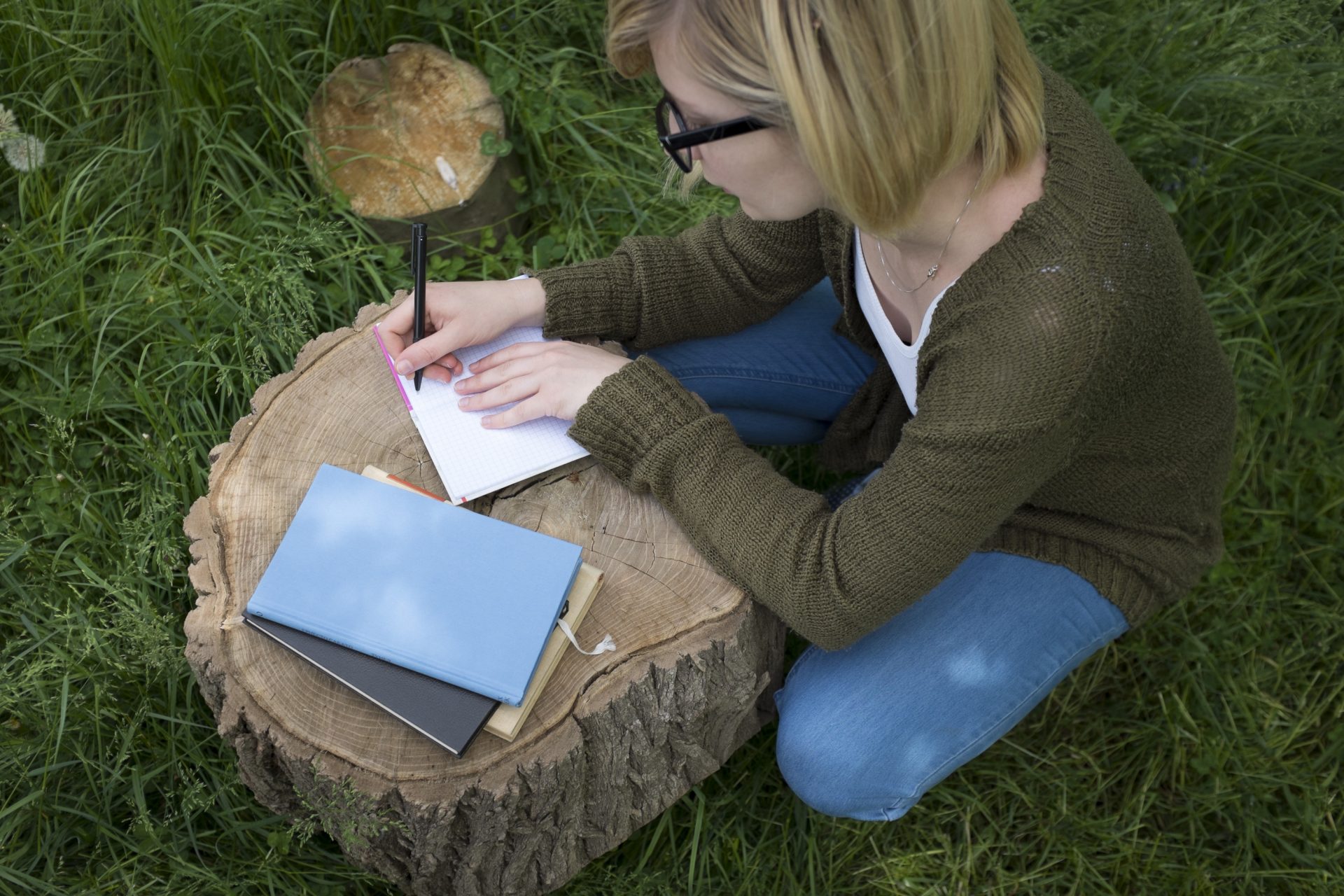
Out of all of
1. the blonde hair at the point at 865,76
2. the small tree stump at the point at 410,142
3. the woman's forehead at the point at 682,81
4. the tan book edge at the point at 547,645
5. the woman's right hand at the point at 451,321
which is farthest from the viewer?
the small tree stump at the point at 410,142

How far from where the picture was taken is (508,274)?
2521mm

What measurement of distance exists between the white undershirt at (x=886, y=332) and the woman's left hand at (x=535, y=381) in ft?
1.43

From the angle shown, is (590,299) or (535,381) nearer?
(535,381)

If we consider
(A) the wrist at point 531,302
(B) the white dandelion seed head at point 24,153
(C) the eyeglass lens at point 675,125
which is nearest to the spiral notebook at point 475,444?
(A) the wrist at point 531,302

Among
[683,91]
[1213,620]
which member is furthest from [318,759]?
[1213,620]

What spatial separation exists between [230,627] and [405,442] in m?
0.39

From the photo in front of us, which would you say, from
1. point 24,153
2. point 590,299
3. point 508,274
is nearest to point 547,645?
point 590,299

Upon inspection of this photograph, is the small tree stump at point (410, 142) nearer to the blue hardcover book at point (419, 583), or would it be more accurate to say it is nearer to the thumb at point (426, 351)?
the thumb at point (426, 351)

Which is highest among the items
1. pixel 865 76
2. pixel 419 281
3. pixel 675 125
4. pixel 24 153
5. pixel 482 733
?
pixel 865 76

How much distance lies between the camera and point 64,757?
1.88 meters

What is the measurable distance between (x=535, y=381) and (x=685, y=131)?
0.46 m

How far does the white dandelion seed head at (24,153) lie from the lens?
2.31 meters

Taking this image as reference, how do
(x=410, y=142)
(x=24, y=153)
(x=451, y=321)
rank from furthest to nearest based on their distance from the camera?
1. (x=410, y=142)
2. (x=24, y=153)
3. (x=451, y=321)

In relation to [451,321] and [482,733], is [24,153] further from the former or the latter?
[482,733]
